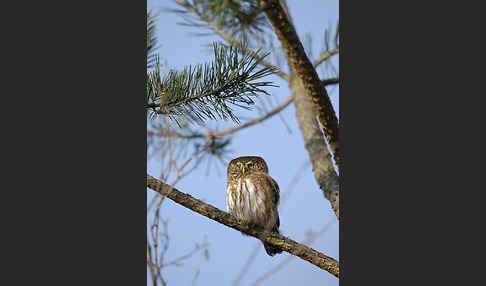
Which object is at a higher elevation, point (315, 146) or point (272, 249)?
point (315, 146)

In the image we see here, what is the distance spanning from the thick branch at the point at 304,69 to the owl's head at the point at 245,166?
11.0 inches

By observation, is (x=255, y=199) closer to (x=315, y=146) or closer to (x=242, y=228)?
(x=242, y=228)

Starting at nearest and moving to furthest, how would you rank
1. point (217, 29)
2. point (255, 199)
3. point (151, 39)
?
point (217, 29) < point (151, 39) < point (255, 199)

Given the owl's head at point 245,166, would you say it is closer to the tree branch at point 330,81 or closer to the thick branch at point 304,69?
the thick branch at point 304,69

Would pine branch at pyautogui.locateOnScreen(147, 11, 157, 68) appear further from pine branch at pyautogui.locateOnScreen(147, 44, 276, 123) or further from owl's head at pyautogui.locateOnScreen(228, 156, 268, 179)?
owl's head at pyautogui.locateOnScreen(228, 156, 268, 179)

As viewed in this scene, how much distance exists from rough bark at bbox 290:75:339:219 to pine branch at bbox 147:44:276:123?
338 mm

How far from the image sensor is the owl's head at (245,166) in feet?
6.27

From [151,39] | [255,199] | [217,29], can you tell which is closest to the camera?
[217,29]

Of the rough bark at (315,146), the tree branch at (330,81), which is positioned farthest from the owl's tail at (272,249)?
the tree branch at (330,81)

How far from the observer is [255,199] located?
2076 millimetres

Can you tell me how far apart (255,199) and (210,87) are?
2.03ft

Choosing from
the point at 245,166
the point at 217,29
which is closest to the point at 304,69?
the point at 217,29

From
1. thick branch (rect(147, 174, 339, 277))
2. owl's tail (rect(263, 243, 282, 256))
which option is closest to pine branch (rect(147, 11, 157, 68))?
thick branch (rect(147, 174, 339, 277))
